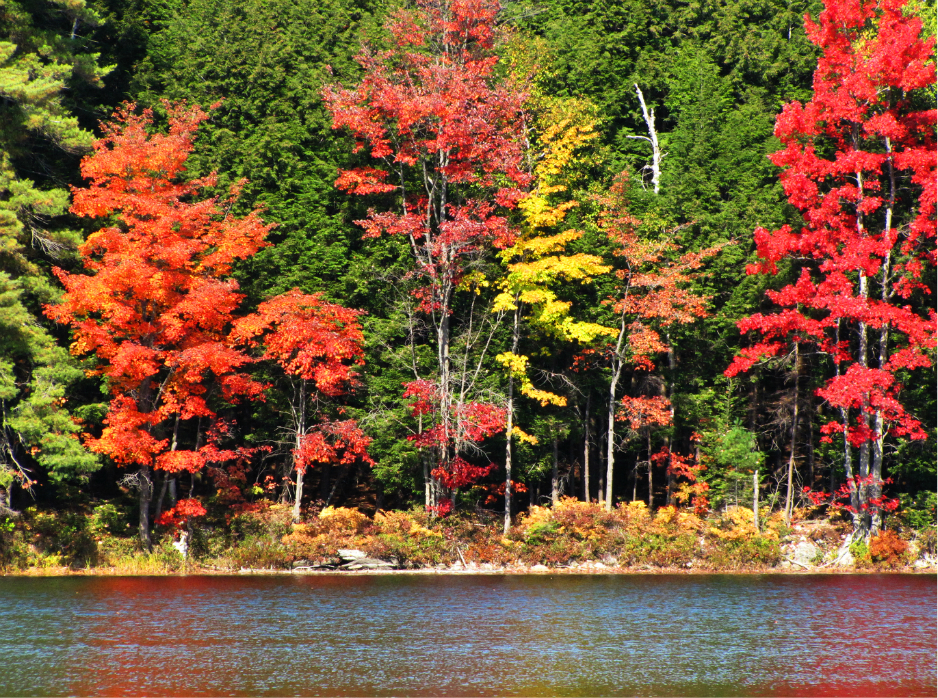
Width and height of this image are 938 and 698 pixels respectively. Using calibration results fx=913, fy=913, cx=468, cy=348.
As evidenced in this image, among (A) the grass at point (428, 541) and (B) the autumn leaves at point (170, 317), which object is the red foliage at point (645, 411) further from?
(B) the autumn leaves at point (170, 317)

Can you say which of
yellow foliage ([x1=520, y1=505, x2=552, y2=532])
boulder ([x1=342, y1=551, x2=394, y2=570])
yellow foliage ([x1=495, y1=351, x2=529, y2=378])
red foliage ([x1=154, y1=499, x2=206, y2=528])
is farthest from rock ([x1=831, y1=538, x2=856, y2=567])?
red foliage ([x1=154, y1=499, x2=206, y2=528])

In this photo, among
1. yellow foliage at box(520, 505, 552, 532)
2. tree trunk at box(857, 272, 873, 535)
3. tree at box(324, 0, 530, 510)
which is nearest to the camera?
tree trunk at box(857, 272, 873, 535)

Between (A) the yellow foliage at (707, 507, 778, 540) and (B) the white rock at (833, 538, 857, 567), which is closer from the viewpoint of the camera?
(B) the white rock at (833, 538, 857, 567)

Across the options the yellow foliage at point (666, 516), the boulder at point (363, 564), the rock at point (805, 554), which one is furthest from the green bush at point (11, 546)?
the rock at point (805, 554)

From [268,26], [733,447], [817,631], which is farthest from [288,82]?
[817,631]

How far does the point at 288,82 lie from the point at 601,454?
17.0 meters

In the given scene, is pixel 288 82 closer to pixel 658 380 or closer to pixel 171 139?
→ pixel 171 139

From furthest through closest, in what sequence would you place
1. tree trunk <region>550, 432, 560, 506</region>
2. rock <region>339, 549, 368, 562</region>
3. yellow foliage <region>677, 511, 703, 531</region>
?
tree trunk <region>550, 432, 560, 506</region>
yellow foliage <region>677, 511, 703, 531</region>
rock <region>339, 549, 368, 562</region>

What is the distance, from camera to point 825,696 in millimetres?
11844

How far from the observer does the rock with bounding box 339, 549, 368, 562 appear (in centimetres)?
2616

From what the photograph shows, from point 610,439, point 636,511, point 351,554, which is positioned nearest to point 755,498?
point 636,511

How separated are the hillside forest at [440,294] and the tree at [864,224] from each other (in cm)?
11

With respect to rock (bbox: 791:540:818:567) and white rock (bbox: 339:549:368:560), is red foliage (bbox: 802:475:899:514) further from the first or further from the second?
white rock (bbox: 339:549:368:560)

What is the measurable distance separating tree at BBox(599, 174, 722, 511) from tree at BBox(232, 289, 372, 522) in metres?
8.12
